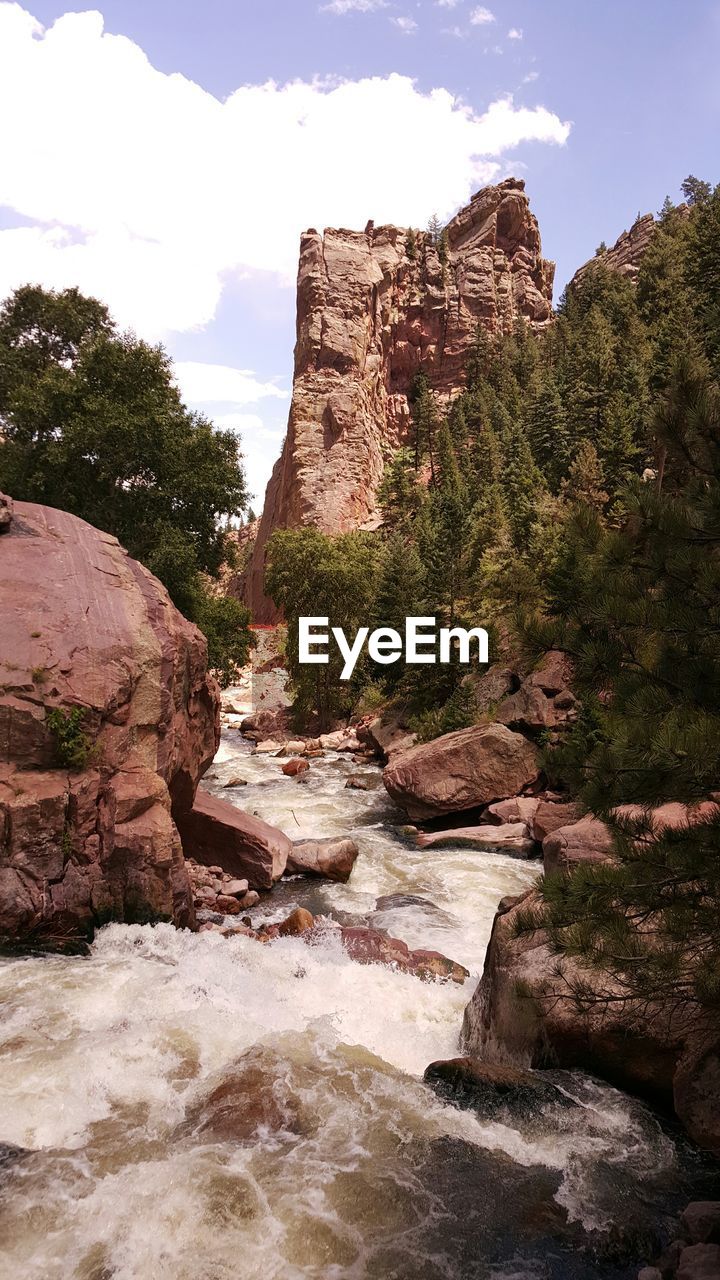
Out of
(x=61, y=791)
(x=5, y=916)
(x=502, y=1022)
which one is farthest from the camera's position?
(x=61, y=791)

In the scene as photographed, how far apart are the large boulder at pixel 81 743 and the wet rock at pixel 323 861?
299 cm

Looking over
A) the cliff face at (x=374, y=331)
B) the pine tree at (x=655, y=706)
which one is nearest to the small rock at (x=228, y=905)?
the pine tree at (x=655, y=706)

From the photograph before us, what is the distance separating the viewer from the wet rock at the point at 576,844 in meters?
9.05

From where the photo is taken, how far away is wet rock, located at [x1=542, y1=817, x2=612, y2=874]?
9.05 m

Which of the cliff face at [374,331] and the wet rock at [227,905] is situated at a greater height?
the cliff face at [374,331]

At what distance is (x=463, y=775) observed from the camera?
1633cm

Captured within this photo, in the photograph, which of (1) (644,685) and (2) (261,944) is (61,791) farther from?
(1) (644,685)

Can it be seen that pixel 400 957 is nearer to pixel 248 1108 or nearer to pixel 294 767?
pixel 248 1108

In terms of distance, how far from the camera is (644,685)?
171 inches

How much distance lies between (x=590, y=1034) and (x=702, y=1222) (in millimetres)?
1716

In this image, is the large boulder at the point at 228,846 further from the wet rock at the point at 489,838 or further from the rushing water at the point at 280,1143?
the wet rock at the point at 489,838

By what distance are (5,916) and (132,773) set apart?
226 cm

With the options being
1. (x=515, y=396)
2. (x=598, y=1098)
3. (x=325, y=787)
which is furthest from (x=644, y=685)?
(x=515, y=396)

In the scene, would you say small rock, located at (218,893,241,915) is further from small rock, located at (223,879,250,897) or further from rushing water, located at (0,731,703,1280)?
rushing water, located at (0,731,703,1280)
